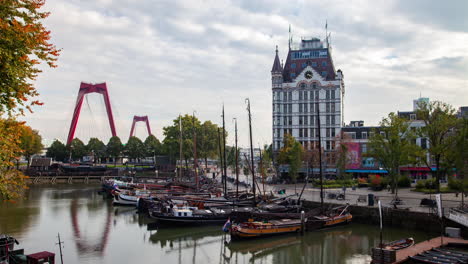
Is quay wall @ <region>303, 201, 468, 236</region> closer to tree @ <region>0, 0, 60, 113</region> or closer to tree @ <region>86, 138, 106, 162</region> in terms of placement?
tree @ <region>0, 0, 60, 113</region>

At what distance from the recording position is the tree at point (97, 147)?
10706 centimetres

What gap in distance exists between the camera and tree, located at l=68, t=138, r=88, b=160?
105 m

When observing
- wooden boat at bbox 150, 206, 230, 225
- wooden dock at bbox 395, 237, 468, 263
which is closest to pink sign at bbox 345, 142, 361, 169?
wooden boat at bbox 150, 206, 230, 225

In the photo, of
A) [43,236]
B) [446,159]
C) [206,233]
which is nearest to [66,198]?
[43,236]

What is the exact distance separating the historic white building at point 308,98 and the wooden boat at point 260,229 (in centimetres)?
Result: 4079

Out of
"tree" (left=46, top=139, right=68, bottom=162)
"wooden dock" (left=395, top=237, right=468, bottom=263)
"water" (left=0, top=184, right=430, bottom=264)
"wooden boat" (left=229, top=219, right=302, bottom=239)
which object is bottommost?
"water" (left=0, top=184, right=430, bottom=264)

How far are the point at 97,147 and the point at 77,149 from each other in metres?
5.29

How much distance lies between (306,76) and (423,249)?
55.4m

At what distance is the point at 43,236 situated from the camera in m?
31.5

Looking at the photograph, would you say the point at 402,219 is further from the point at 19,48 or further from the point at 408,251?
the point at 19,48

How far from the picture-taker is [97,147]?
352 feet

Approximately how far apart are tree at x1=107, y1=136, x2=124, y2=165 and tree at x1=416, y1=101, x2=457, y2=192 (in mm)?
81368

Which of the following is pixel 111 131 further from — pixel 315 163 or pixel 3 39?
pixel 3 39

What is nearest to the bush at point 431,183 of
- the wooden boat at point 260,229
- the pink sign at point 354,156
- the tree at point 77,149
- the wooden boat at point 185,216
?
the pink sign at point 354,156
